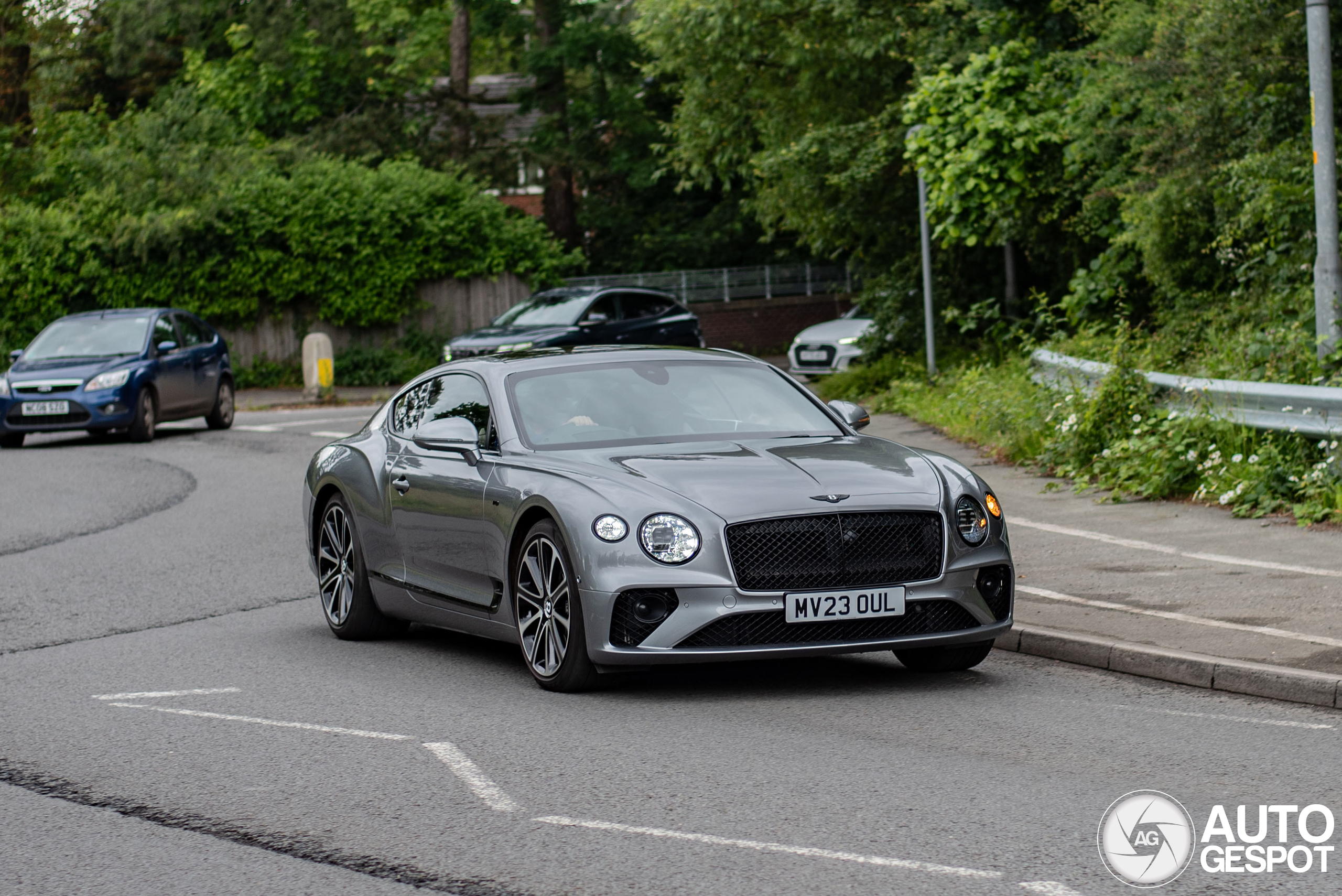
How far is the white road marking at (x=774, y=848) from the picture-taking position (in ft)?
15.7

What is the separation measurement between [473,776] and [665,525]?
1.50 m

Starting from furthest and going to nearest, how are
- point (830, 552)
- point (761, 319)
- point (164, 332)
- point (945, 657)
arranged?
point (761, 319) < point (164, 332) < point (945, 657) < point (830, 552)

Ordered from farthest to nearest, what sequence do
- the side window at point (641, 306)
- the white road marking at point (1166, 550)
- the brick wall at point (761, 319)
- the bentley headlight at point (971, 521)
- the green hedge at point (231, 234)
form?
the brick wall at point (761, 319) < the green hedge at point (231, 234) < the side window at point (641, 306) < the white road marking at point (1166, 550) < the bentley headlight at point (971, 521)

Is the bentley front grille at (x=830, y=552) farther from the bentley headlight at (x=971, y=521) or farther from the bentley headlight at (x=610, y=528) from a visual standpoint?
the bentley headlight at (x=610, y=528)

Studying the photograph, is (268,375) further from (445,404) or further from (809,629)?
(809,629)

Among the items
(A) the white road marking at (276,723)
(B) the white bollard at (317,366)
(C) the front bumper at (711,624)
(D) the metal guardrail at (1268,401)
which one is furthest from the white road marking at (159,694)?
(B) the white bollard at (317,366)

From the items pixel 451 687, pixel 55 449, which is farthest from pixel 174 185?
pixel 451 687

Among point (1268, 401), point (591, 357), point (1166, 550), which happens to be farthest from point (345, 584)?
point (1268, 401)

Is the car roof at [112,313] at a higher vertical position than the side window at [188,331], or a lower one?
higher

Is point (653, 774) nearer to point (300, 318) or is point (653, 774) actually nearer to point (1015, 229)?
point (1015, 229)

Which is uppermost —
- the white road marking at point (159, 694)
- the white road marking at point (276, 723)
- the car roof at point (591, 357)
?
the car roof at point (591, 357)

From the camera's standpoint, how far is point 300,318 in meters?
34.6

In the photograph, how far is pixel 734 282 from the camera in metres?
44.9

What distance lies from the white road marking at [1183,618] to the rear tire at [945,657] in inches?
44.8
